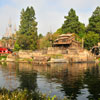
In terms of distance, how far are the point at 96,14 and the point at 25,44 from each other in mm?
47721

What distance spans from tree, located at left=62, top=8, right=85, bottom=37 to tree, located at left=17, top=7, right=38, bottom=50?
20153mm

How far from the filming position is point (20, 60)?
3157 inches

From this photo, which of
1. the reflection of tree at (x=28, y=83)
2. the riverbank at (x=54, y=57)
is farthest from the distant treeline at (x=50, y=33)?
the reflection of tree at (x=28, y=83)

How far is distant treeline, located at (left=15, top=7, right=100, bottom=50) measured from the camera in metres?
97.1

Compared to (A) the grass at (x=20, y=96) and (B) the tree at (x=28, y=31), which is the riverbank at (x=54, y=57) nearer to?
(B) the tree at (x=28, y=31)

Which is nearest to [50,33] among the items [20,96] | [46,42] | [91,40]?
[46,42]

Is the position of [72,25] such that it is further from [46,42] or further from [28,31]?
[28,31]

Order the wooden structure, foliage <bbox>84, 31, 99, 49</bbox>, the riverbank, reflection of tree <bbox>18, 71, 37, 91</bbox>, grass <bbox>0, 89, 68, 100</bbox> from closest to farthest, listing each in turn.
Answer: grass <bbox>0, 89, 68, 100</bbox>, reflection of tree <bbox>18, 71, 37, 91</bbox>, the riverbank, the wooden structure, foliage <bbox>84, 31, 99, 49</bbox>

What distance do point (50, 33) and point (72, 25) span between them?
14.9 meters

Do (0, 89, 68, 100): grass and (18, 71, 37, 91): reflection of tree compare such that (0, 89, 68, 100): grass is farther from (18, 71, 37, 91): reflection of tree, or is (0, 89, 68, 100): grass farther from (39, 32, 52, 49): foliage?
(39, 32, 52, 49): foliage

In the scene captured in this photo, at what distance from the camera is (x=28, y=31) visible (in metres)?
106

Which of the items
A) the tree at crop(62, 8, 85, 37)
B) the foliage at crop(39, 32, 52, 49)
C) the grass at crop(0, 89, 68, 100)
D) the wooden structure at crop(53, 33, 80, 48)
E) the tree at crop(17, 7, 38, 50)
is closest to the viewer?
the grass at crop(0, 89, 68, 100)

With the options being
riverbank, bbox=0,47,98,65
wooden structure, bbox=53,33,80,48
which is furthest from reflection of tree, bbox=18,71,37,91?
wooden structure, bbox=53,33,80,48

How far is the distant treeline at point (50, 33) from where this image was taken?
97.1 metres
